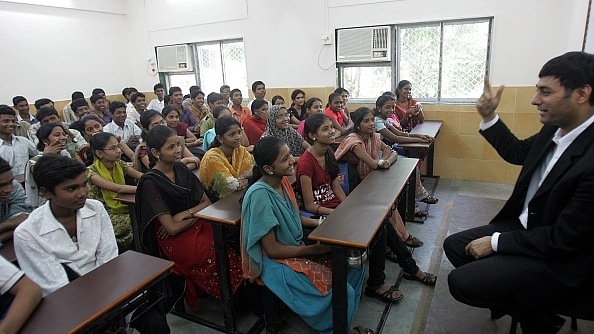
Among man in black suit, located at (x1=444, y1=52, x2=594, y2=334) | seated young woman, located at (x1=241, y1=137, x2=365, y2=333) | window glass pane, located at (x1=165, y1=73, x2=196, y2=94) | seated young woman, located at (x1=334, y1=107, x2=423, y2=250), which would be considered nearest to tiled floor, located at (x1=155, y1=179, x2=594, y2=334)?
seated young woman, located at (x1=334, y1=107, x2=423, y2=250)

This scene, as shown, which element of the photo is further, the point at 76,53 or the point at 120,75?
the point at 120,75

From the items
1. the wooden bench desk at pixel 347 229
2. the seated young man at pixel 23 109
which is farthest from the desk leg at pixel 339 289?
the seated young man at pixel 23 109

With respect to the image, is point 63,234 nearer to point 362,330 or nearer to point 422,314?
point 362,330

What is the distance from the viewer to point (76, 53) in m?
6.79

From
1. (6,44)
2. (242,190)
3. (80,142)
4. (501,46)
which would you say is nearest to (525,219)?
(242,190)

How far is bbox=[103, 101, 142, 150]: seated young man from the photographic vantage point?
432 centimetres

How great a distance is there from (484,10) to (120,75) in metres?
6.77

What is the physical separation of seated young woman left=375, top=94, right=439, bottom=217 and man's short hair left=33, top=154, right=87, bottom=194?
9.76 feet

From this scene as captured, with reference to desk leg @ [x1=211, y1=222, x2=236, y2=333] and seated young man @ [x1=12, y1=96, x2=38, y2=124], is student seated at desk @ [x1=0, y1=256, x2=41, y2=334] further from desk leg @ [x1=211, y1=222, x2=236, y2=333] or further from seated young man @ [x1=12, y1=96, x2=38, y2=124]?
seated young man @ [x1=12, y1=96, x2=38, y2=124]

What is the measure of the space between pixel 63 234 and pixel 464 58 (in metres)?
4.91

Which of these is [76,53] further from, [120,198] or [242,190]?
[242,190]

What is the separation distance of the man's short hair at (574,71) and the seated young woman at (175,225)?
1.94m

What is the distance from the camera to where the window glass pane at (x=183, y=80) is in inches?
279

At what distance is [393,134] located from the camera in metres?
3.93
